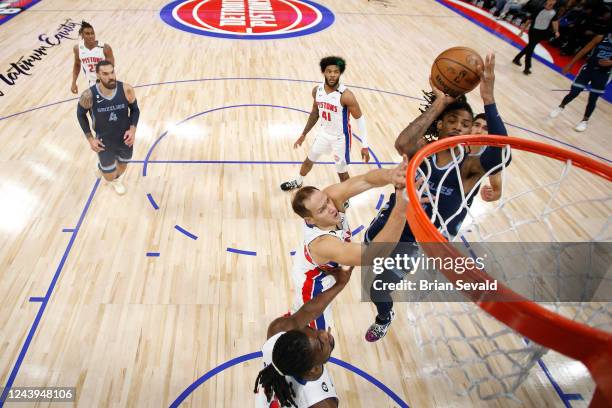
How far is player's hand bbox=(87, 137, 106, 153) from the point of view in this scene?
4.14 metres

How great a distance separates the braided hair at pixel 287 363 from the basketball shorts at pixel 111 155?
361 centimetres

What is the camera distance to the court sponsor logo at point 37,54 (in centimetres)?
741

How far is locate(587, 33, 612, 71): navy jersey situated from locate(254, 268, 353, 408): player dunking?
6.99 m

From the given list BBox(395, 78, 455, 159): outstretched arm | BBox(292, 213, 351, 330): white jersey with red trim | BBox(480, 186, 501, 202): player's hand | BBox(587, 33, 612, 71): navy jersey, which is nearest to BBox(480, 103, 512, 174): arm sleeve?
BBox(395, 78, 455, 159): outstretched arm

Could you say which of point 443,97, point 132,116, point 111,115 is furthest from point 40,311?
point 443,97

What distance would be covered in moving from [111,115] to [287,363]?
3.67 meters

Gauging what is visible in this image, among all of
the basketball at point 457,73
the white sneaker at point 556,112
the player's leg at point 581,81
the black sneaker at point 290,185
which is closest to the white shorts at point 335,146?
the black sneaker at point 290,185

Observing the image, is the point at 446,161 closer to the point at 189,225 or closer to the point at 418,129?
the point at 418,129

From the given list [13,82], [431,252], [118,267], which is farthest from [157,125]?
[431,252]

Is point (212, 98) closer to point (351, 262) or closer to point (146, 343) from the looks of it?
point (146, 343)

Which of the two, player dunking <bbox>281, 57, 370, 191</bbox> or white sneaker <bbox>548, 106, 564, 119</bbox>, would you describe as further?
white sneaker <bbox>548, 106, 564, 119</bbox>

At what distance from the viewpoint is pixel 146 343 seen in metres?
3.20

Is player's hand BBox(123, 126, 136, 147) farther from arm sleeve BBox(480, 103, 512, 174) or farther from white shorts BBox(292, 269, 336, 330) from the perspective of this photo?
arm sleeve BBox(480, 103, 512, 174)

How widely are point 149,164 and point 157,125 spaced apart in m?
1.17
